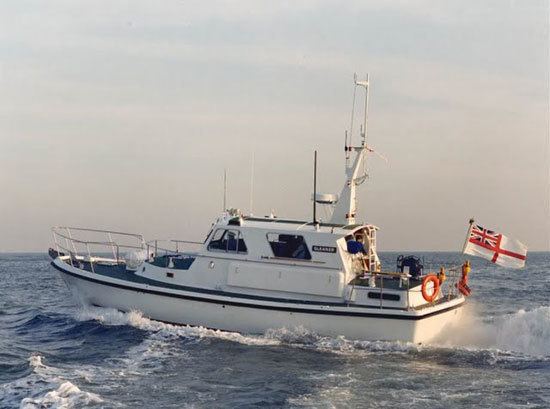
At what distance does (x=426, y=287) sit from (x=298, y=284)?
3.41 m

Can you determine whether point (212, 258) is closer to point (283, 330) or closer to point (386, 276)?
point (283, 330)

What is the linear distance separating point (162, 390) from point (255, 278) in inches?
238

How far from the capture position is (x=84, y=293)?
22.4 metres

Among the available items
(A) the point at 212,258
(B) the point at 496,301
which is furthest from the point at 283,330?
(B) the point at 496,301

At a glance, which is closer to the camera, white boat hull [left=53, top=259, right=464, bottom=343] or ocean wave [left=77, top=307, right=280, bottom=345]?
white boat hull [left=53, top=259, right=464, bottom=343]

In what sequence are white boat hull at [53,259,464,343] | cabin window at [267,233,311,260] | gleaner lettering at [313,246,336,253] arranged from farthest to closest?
cabin window at [267,233,311,260] → gleaner lettering at [313,246,336,253] → white boat hull at [53,259,464,343]

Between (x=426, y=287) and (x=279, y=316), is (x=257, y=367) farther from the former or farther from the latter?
(x=426, y=287)

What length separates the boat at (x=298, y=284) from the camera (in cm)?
1934

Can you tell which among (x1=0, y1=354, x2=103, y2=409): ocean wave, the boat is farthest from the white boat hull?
(x1=0, y1=354, x2=103, y2=409): ocean wave

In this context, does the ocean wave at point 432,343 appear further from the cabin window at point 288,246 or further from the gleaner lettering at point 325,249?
the gleaner lettering at point 325,249

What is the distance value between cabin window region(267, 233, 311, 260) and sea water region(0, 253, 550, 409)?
2093 mm

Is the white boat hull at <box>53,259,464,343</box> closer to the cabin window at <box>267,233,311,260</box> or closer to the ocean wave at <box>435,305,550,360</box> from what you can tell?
the ocean wave at <box>435,305,550,360</box>

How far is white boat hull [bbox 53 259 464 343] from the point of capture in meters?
19.2

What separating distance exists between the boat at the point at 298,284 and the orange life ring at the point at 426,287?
0.03m
